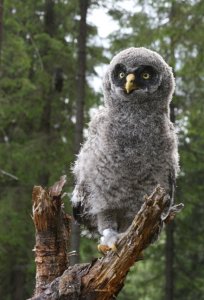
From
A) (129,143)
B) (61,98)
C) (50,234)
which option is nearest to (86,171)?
(129,143)

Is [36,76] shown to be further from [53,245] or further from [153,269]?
A: [53,245]

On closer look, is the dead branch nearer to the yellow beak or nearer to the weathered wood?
the weathered wood

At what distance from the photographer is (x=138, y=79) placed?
460 cm

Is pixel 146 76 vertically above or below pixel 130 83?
above

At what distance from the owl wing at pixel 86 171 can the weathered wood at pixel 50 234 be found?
26 centimetres

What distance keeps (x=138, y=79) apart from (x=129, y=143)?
503 mm

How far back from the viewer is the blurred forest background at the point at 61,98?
453 inches

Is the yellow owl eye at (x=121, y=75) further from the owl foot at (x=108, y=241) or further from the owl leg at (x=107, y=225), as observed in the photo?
the owl foot at (x=108, y=241)

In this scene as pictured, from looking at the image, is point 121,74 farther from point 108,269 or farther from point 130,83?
point 108,269

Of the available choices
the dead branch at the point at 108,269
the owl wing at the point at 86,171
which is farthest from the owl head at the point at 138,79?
the dead branch at the point at 108,269

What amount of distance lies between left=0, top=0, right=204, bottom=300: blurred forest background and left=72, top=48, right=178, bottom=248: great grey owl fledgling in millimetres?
6044

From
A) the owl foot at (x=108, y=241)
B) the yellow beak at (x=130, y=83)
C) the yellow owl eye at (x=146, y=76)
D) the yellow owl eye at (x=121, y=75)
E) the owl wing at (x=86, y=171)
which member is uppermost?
the yellow owl eye at (x=121, y=75)

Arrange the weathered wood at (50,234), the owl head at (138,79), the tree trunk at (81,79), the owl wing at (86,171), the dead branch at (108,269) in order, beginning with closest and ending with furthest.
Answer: the dead branch at (108,269) → the weathered wood at (50,234) → the owl head at (138,79) → the owl wing at (86,171) → the tree trunk at (81,79)

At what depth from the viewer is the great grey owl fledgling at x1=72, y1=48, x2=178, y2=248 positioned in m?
4.57
